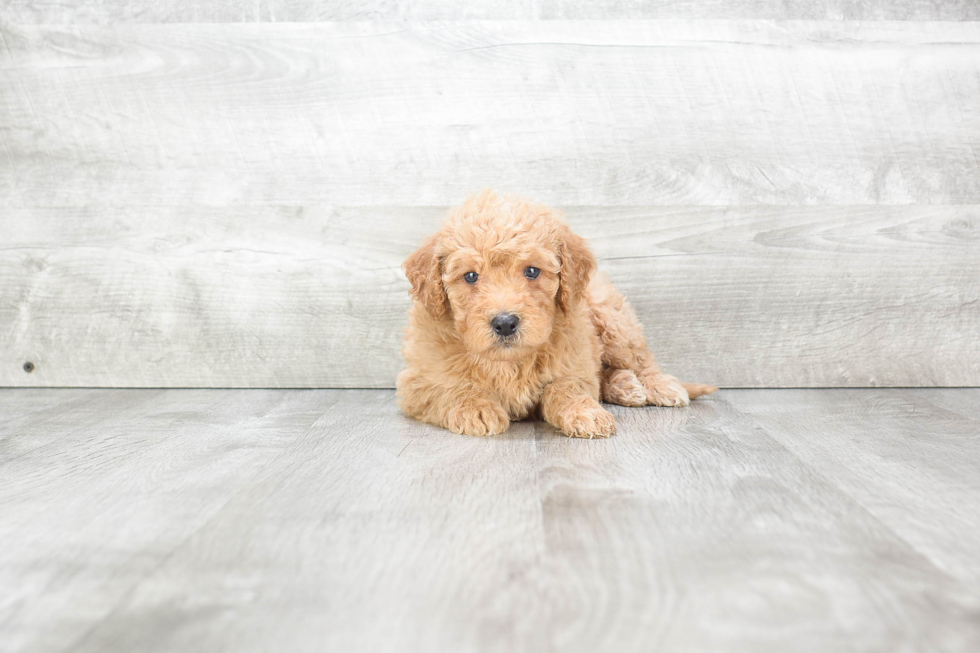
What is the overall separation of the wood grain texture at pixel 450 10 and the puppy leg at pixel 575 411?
157 centimetres

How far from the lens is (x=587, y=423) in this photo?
2.22 m

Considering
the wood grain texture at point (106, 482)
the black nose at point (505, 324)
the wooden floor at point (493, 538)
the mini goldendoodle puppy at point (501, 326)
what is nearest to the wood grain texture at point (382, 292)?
the wood grain texture at point (106, 482)

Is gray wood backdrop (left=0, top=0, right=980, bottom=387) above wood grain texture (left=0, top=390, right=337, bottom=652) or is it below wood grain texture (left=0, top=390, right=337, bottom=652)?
above

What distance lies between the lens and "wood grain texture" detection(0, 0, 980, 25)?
3.01 meters

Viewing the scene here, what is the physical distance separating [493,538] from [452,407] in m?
0.97

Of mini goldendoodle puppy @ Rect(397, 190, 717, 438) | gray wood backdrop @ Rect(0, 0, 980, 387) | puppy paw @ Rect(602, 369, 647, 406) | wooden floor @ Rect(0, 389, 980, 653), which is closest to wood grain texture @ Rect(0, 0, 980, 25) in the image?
gray wood backdrop @ Rect(0, 0, 980, 387)

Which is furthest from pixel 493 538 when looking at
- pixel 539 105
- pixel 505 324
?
pixel 539 105

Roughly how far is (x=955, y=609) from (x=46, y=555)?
1543 millimetres

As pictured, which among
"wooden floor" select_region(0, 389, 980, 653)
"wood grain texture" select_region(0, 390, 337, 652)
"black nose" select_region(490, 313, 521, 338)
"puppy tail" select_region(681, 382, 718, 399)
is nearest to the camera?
"wooden floor" select_region(0, 389, 980, 653)

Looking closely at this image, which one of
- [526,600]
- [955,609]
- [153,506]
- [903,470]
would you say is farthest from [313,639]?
[903,470]

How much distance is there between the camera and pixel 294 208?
3.08 m

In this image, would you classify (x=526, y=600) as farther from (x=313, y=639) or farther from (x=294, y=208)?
(x=294, y=208)

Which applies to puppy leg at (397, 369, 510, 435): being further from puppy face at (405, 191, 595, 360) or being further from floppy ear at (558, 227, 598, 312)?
floppy ear at (558, 227, 598, 312)

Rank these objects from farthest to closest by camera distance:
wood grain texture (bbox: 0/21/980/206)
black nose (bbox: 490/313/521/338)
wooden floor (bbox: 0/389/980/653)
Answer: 1. wood grain texture (bbox: 0/21/980/206)
2. black nose (bbox: 490/313/521/338)
3. wooden floor (bbox: 0/389/980/653)
